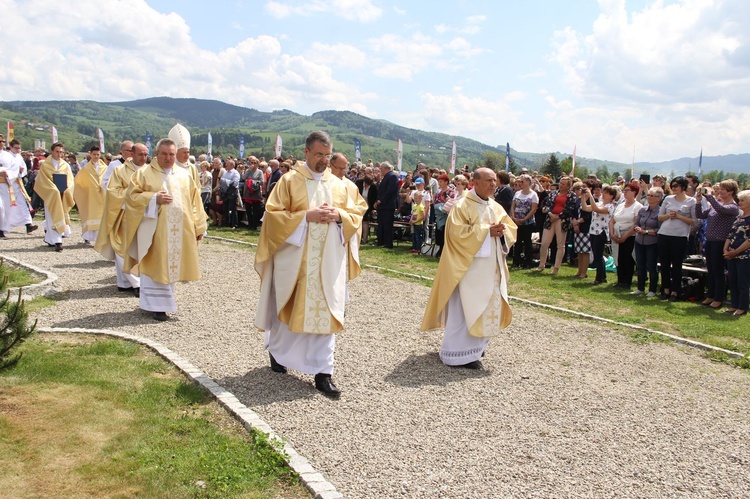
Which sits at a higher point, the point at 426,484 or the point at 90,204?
the point at 90,204

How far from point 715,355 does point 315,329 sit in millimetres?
5431

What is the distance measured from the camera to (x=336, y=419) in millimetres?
5602

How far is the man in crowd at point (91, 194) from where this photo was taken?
14.8m

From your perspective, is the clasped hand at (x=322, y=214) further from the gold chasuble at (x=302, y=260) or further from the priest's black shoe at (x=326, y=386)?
the priest's black shoe at (x=326, y=386)

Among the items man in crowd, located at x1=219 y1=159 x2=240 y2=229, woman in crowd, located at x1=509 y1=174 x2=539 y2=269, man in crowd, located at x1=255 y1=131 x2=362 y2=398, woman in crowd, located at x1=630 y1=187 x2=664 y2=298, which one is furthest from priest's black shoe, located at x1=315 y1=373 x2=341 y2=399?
man in crowd, located at x1=219 y1=159 x2=240 y2=229

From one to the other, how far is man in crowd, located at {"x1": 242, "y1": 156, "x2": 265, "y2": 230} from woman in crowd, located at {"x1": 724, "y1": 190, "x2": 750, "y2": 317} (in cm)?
1400

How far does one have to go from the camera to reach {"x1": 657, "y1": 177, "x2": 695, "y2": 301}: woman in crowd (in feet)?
37.3

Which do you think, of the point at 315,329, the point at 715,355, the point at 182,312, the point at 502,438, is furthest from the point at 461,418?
the point at 182,312

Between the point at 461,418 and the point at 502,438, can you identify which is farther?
the point at 461,418

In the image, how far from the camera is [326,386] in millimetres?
6188

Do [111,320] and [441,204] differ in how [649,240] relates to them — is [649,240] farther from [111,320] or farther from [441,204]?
[111,320]

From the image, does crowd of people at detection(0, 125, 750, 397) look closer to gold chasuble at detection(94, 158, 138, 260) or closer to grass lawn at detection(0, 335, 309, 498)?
gold chasuble at detection(94, 158, 138, 260)

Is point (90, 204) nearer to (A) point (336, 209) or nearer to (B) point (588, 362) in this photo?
(A) point (336, 209)

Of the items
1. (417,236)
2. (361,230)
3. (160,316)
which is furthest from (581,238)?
(160,316)
